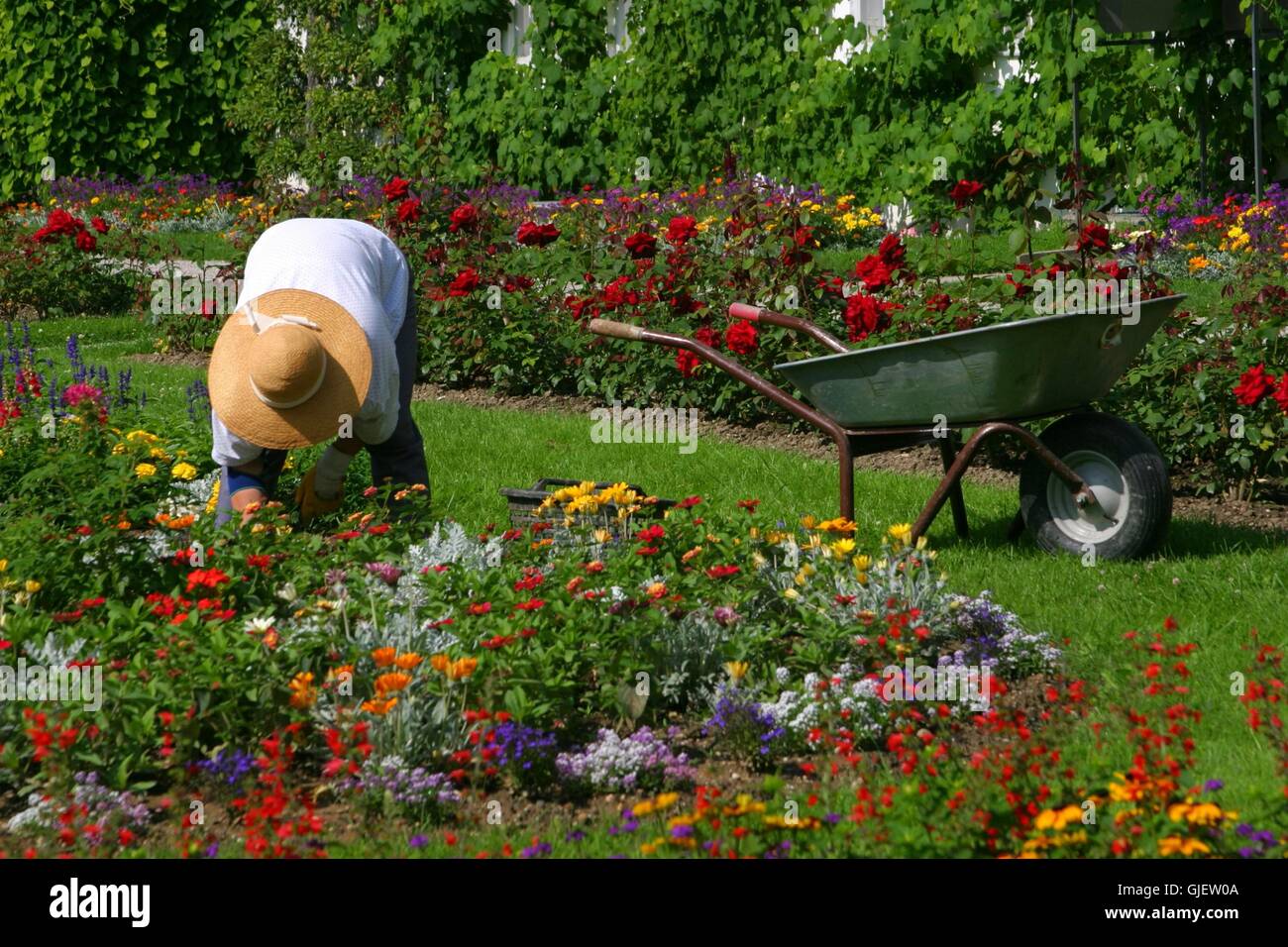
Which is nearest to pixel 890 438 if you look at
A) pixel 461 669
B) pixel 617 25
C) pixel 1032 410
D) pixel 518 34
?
pixel 1032 410

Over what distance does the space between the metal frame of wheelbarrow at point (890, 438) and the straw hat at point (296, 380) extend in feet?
2.98

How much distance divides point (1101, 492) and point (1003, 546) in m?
0.39

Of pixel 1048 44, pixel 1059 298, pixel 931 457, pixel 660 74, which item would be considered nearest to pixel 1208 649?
pixel 1059 298

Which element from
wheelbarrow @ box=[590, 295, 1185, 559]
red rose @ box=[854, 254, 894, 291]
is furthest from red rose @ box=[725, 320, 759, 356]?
wheelbarrow @ box=[590, 295, 1185, 559]

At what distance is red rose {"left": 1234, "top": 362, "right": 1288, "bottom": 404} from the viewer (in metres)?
4.73

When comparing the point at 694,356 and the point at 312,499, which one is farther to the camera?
the point at 694,356

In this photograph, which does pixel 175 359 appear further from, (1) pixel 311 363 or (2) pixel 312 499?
(1) pixel 311 363

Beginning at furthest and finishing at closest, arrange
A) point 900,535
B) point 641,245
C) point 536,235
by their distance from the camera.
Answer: point 536,235, point 641,245, point 900,535

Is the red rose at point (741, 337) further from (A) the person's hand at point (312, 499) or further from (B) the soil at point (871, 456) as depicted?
(A) the person's hand at point (312, 499)

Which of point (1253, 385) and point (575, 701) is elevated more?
point (1253, 385)

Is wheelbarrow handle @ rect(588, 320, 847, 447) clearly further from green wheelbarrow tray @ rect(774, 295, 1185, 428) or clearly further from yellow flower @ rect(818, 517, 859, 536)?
yellow flower @ rect(818, 517, 859, 536)

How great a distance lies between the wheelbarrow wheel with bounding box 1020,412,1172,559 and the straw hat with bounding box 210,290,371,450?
6.50ft

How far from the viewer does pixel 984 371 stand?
166 inches

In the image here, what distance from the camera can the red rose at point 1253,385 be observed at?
4734 millimetres
